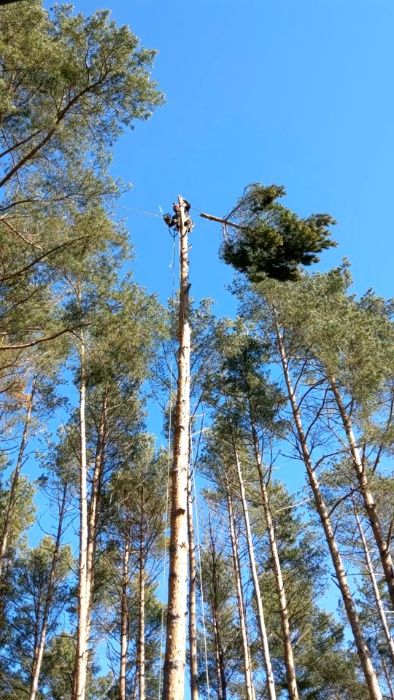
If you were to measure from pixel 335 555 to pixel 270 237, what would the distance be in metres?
5.60

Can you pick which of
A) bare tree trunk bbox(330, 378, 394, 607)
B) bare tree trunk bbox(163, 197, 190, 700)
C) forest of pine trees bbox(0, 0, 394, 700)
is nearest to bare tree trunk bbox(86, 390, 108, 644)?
forest of pine trees bbox(0, 0, 394, 700)

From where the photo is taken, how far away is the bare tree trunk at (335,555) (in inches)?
308

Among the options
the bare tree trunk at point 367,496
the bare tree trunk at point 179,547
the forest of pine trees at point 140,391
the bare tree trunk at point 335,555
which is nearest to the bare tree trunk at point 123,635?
the forest of pine trees at point 140,391

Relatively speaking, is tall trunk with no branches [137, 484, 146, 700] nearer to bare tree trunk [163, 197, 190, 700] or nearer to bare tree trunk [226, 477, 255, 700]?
bare tree trunk [226, 477, 255, 700]

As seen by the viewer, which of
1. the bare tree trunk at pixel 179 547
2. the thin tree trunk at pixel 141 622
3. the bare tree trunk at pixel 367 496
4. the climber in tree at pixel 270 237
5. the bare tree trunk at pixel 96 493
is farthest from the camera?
the thin tree trunk at pixel 141 622

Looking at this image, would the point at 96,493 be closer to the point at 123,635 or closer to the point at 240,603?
the point at 123,635

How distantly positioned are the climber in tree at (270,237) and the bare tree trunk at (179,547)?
1101 mm

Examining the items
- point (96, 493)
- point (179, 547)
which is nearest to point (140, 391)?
point (96, 493)

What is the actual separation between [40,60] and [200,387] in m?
7.50

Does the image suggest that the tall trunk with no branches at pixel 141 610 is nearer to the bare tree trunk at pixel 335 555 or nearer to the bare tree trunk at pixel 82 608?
the bare tree trunk at pixel 82 608

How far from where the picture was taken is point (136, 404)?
1273cm

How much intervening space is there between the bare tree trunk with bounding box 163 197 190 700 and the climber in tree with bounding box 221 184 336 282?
3.61 ft

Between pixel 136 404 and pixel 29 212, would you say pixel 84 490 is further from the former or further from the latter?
pixel 29 212

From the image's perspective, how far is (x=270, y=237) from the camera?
7.01 m
